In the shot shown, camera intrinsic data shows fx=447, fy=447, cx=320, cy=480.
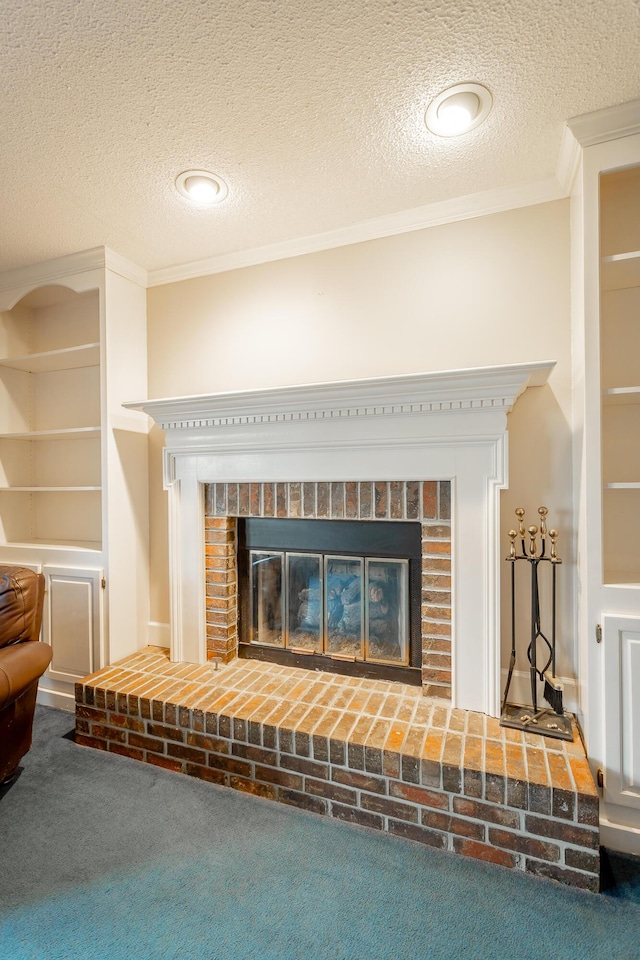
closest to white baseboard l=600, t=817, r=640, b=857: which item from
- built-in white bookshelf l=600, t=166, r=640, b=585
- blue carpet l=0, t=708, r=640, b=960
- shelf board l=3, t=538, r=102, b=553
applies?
blue carpet l=0, t=708, r=640, b=960

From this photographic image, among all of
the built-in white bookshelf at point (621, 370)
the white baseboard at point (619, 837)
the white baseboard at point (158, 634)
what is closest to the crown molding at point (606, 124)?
the built-in white bookshelf at point (621, 370)

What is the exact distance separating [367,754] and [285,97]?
2246 mm

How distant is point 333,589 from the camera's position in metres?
2.30

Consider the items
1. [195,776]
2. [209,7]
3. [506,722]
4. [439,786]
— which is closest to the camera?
[209,7]

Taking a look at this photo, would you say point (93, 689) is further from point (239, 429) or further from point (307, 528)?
point (239, 429)

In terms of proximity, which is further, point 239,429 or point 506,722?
point 239,429

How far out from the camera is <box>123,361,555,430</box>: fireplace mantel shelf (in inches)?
67.3

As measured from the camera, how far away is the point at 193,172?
1.78 m

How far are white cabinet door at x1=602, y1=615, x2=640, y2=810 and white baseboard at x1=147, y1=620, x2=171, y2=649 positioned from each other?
216 centimetres

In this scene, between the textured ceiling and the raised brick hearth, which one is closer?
the textured ceiling

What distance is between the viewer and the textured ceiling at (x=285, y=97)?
3.90ft

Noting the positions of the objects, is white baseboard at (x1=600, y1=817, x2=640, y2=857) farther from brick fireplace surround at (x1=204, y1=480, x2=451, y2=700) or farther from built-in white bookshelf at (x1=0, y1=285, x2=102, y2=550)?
built-in white bookshelf at (x1=0, y1=285, x2=102, y2=550)

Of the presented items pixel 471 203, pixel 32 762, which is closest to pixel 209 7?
pixel 471 203

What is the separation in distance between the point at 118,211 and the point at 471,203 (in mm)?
1597
